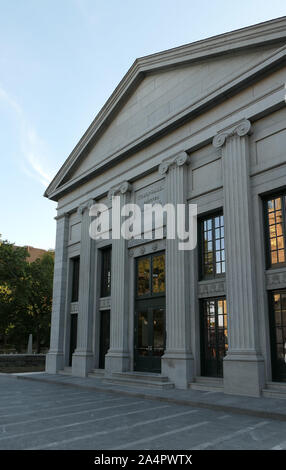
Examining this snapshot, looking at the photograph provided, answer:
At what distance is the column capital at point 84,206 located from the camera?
2106 centimetres

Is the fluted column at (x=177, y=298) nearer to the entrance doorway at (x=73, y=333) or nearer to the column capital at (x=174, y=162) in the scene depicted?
the column capital at (x=174, y=162)

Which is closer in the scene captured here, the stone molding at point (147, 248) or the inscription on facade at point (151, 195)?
the stone molding at point (147, 248)

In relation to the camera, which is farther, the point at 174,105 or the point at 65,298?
the point at 65,298

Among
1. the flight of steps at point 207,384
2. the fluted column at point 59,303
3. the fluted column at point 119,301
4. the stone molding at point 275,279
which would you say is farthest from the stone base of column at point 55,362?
the stone molding at point 275,279

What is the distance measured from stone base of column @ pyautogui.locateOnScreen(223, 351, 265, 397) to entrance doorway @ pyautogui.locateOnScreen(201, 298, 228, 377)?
1.21 m

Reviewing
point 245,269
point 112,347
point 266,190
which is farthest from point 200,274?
point 112,347

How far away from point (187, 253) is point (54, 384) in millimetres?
8143

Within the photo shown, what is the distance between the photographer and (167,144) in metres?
16.8

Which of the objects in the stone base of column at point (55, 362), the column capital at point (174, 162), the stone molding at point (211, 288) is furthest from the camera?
the stone base of column at point (55, 362)

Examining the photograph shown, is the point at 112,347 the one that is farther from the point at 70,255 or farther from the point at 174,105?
the point at 174,105

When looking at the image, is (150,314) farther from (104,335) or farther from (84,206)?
(84,206)

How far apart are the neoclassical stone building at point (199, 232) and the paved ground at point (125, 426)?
2974mm

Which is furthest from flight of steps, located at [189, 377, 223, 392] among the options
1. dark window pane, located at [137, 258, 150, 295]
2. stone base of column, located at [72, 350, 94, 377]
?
stone base of column, located at [72, 350, 94, 377]

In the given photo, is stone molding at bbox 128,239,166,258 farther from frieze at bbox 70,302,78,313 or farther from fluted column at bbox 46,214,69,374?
fluted column at bbox 46,214,69,374
